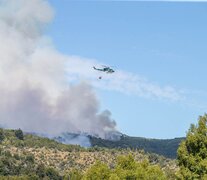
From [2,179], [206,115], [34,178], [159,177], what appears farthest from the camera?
[34,178]

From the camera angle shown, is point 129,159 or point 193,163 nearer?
point 193,163

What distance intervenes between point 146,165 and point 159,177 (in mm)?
Answer: 3897

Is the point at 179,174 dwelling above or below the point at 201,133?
below

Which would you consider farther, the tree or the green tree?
the green tree

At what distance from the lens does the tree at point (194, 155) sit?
4012 cm

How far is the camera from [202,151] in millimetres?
40656

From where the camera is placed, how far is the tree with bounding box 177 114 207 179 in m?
40.1

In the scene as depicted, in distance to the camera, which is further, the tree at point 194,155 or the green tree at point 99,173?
the green tree at point 99,173

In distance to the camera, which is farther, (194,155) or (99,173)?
(99,173)

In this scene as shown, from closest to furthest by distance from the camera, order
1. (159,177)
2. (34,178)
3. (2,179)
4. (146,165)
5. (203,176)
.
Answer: (203,176), (159,177), (146,165), (2,179), (34,178)

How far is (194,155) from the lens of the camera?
40.9m

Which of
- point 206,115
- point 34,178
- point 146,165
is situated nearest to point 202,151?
point 206,115

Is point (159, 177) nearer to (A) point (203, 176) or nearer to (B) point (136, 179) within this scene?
(B) point (136, 179)

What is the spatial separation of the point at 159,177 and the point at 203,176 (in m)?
12.2
